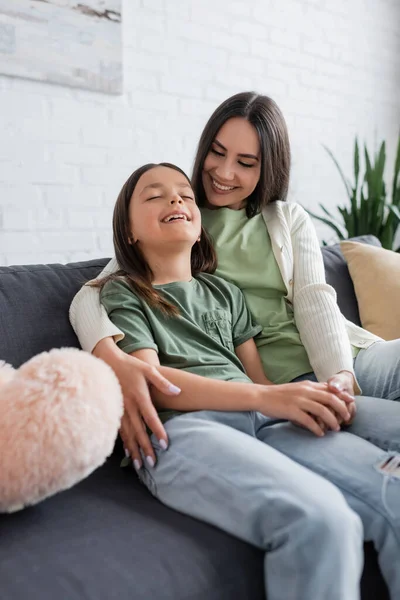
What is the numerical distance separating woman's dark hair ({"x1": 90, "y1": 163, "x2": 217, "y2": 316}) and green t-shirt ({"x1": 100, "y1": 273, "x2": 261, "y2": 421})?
0.06 ft

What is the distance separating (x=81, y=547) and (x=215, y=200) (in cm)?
98

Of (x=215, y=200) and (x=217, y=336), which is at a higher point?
(x=215, y=200)

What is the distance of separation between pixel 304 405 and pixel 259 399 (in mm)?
79

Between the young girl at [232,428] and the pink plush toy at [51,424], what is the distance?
0.19m

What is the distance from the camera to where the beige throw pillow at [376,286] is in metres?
1.87

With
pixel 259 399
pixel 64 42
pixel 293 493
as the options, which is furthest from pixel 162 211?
pixel 64 42

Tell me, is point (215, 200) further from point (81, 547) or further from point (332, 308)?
point (81, 547)

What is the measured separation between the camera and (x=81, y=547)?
0.95 metres

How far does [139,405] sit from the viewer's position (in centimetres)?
119

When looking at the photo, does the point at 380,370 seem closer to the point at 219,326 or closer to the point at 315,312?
the point at 315,312

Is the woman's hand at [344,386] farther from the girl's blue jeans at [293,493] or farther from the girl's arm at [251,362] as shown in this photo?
the girl's arm at [251,362]

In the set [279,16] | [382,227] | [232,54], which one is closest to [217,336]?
[382,227]

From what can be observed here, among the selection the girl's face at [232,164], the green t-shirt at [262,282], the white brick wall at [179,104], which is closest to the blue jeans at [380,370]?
the green t-shirt at [262,282]

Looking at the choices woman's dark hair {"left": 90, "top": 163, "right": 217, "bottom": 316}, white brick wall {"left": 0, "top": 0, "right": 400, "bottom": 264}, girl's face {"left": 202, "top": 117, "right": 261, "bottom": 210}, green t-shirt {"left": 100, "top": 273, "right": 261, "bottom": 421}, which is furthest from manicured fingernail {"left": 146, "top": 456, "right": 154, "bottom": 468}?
white brick wall {"left": 0, "top": 0, "right": 400, "bottom": 264}
